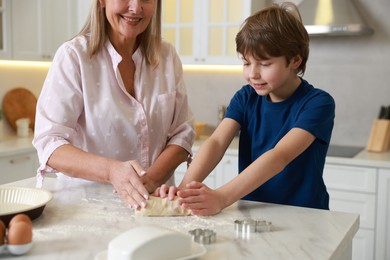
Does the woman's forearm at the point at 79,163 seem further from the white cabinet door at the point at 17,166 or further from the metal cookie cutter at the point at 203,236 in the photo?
the white cabinet door at the point at 17,166

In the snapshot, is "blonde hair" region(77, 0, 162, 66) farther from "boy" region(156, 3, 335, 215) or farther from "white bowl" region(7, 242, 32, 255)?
"white bowl" region(7, 242, 32, 255)

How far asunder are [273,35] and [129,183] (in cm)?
56

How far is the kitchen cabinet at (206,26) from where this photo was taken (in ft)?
11.1

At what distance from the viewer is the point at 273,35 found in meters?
1.47

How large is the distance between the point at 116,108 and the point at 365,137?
2189 millimetres

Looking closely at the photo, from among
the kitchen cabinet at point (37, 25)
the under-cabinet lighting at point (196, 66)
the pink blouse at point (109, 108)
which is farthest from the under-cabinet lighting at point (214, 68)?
the pink blouse at point (109, 108)

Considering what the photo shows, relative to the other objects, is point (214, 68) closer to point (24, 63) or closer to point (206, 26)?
point (206, 26)

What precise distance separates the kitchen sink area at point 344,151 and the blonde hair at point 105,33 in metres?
1.59

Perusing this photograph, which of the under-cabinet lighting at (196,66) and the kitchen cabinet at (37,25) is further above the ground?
the kitchen cabinet at (37,25)

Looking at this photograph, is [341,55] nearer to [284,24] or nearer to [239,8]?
[239,8]

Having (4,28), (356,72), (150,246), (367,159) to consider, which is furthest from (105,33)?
(356,72)

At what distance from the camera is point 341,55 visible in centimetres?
341

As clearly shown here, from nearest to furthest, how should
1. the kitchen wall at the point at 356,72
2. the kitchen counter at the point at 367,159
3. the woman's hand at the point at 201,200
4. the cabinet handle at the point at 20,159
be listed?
1. the woman's hand at the point at 201,200
2. the kitchen counter at the point at 367,159
3. the cabinet handle at the point at 20,159
4. the kitchen wall at the point at 356,72

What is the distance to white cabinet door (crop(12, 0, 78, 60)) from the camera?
11.4 ft
